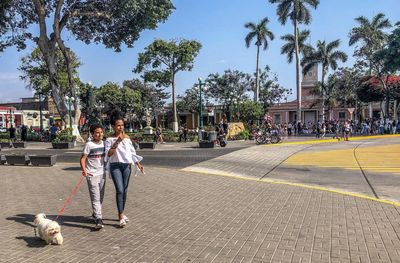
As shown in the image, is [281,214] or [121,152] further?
[281,214]

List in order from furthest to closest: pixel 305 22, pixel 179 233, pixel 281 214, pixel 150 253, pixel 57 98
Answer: pixel 305 22 → pixel 57 98 → pixel 281 214 → pixel 179 233 → pixel 150 253

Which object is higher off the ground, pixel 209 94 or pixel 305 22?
pixel 305 22

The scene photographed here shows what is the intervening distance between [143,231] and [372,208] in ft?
13.1

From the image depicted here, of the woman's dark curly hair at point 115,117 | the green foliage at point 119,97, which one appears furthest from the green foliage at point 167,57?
the woman's dark curly hair at point 115,117

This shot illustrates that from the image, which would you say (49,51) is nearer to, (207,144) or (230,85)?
(207,144)

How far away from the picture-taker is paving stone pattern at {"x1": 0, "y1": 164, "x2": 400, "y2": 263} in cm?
458

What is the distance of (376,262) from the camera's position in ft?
14.1

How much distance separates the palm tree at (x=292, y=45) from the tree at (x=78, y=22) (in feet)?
77.7

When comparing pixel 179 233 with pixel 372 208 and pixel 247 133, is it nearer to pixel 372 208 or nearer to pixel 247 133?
pixel 372 208

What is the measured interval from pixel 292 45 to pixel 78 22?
27.6 meters

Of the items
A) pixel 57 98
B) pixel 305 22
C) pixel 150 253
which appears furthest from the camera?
pixel 305 22

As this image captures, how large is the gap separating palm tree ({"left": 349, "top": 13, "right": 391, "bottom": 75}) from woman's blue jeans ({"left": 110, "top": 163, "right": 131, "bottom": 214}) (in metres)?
41.7

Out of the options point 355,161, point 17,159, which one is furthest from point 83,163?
point 355,161

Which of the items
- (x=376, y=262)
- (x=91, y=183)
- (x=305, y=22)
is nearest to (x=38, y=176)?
(x=91, y=183)
